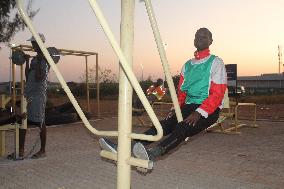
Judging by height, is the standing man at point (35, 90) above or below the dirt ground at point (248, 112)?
above

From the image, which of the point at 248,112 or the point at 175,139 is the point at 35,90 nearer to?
the point at 175,139

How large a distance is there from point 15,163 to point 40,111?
2.98 ft

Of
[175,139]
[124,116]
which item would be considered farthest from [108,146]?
[175,139]

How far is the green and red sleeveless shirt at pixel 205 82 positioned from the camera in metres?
3.27

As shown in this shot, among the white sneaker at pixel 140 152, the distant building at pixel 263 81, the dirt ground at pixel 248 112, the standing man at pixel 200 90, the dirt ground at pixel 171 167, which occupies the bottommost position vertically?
the dirt ground at pixel 171 167

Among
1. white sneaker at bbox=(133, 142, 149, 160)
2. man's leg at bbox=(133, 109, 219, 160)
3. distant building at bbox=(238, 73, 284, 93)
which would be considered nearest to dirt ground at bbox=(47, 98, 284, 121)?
man's leg at bbox=(133, 109, 219, 160)

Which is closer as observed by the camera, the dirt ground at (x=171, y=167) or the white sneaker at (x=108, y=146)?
the white sneaker at (x=108, y=146)

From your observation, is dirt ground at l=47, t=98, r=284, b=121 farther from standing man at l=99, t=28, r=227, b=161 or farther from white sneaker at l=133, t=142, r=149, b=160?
white sneaker at l=133, t=142, r=149, b=160

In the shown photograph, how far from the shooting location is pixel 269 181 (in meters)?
5.62

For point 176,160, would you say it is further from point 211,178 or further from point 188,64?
point 188,64

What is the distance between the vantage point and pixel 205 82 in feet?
11.2

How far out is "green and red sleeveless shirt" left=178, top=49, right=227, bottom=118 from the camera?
3268mm

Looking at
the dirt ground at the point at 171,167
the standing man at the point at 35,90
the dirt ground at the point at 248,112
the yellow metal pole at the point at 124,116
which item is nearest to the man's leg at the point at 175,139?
the yellow metal pole at the point at 124,116

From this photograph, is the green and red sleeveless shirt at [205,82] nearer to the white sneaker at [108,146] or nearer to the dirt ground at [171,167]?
the white sneaker at [108,146]
